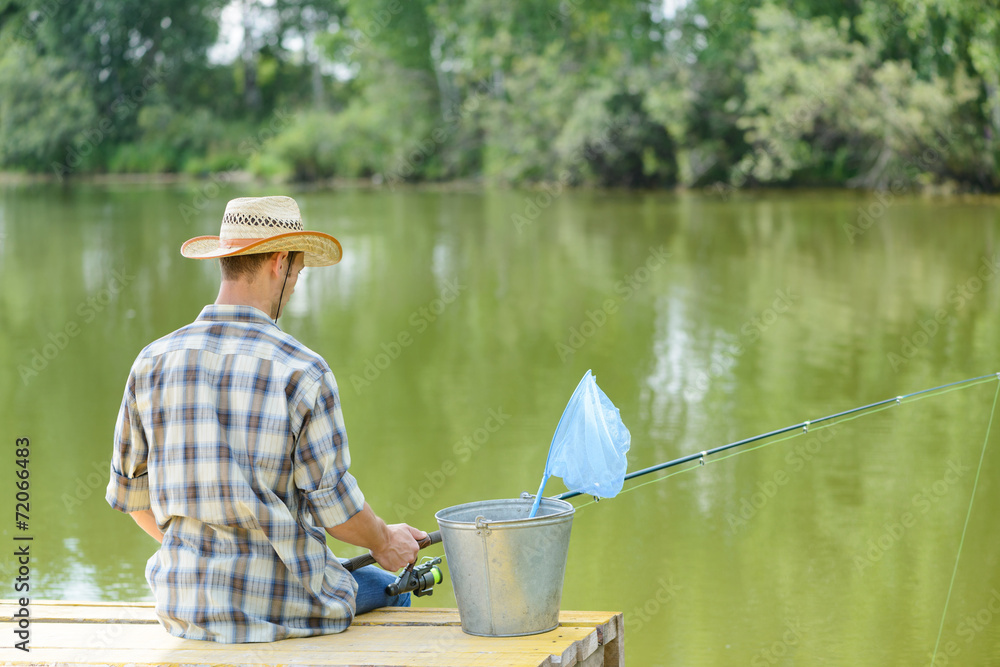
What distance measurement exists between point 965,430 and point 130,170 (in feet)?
130

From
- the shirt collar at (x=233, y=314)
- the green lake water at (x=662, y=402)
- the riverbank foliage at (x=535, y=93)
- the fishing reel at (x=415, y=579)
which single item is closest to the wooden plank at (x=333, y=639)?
the fishing reel at (x=415, y=579)

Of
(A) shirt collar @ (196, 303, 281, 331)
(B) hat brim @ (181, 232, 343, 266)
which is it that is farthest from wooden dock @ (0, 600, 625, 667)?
(B) hat brim @ (181, 232, 343, 266)

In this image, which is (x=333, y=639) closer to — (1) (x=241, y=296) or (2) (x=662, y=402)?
(1) (x=241, y=296)

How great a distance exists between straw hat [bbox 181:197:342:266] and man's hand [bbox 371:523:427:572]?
62cm

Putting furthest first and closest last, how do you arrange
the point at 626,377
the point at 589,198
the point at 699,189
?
the point at 699,189 → the point at 589,198 → the point at 626,377

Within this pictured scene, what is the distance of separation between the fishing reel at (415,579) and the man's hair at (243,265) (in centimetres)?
72

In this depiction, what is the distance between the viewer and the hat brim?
7.88ft

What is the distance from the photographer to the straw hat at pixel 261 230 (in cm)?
242

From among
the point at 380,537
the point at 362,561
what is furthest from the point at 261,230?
the point at 362,561

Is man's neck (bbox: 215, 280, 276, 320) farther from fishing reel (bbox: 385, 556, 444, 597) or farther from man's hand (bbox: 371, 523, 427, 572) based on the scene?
fishing reel (bbox: 385, 556, 444, 597)

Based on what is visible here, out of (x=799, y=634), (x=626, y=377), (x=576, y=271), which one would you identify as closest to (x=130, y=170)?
(x=576, y=271)

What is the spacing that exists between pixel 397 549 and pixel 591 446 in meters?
0.47

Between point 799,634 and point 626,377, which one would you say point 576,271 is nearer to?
point 626,377

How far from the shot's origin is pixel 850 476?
5461 millimetres
